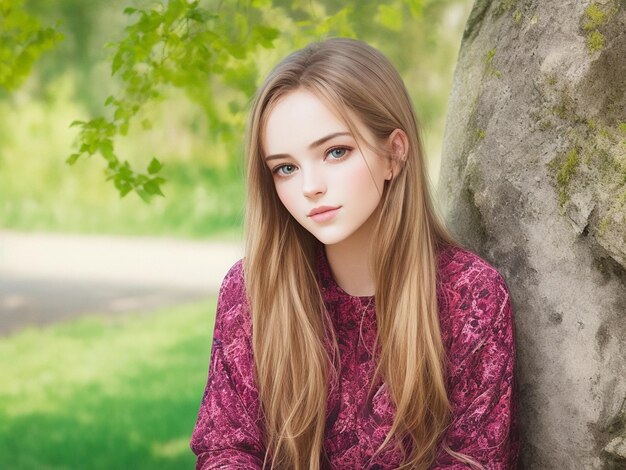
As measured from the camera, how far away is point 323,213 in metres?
2.08

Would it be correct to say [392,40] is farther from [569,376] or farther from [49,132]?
[569,376]

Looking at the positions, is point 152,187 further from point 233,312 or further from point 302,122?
point 302,122

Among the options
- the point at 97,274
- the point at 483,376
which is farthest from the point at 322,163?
the point at 97,274

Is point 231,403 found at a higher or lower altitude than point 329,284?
lower

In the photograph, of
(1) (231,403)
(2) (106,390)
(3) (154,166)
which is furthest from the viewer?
(2) (106,390)

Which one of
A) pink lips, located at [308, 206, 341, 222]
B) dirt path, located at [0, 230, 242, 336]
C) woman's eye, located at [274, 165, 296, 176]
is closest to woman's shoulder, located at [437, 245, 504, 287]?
pink lips, located at [308, 206, 341, 222]

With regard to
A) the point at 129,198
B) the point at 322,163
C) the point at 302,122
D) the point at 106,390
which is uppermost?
the point at 129,198

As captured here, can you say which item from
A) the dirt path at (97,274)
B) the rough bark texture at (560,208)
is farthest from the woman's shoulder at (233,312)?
the dirt path at (97,274)

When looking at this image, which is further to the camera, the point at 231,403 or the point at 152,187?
the point at 152,187

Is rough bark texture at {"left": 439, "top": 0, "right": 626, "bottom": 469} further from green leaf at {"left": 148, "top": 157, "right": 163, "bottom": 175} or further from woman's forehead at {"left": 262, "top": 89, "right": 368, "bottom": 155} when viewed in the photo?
green leaf at {"left": 148, "top": 157, "right": 163, "bottom": 175}

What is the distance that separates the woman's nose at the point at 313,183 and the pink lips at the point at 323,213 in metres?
0.04

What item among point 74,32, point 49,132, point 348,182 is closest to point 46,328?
point 49,132

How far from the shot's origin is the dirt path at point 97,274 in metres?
7.15

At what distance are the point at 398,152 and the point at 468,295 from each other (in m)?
0.39
